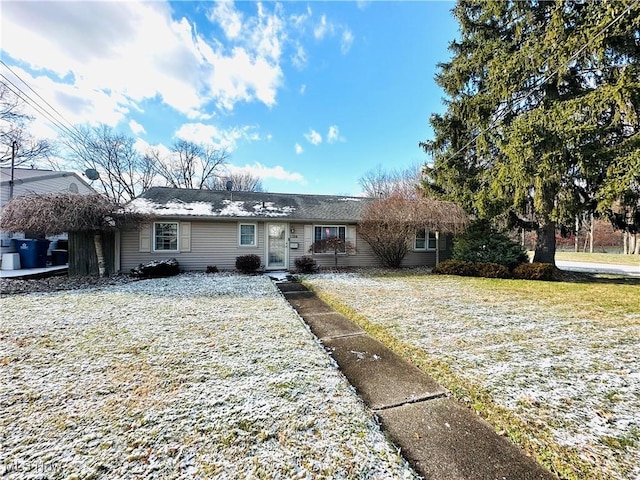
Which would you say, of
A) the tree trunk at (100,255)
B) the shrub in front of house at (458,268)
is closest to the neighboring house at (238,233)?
the tree trunk at (100,255)

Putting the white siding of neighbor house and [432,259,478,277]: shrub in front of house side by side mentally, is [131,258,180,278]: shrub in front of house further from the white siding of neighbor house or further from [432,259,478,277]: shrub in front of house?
[432,259,478,277]: shrub in front of house

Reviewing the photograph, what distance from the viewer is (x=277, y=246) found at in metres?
11.4

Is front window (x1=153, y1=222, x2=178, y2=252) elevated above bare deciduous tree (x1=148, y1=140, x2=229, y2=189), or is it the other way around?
bare deciduous tree (x1=148, y1=140, x2=229, y2=189)

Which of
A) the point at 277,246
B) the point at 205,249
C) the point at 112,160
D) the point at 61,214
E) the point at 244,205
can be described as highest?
the point at 112,160

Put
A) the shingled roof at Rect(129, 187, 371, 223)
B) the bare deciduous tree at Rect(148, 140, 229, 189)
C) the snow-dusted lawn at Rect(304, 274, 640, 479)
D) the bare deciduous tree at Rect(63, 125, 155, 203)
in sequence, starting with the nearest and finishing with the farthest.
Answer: the snow-dusted lawn at Rect(304, 274, 640, 479) < the shingled roof at Rect(129, 187, 371, 223) < the bare deciduous tree at Rect(63, 125, 155, 203) < the bare deciduous tree at Rect(148, 140, 229, 189)

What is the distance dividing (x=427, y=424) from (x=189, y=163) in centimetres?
2974

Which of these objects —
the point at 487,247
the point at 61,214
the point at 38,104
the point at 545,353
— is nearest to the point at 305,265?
the point at 487,247

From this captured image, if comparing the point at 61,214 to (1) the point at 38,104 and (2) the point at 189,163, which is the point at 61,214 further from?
(2) the point at 189,163

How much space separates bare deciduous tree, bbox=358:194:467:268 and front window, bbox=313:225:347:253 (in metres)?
0.81

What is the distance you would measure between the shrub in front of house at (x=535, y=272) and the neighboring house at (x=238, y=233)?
3.04 metres

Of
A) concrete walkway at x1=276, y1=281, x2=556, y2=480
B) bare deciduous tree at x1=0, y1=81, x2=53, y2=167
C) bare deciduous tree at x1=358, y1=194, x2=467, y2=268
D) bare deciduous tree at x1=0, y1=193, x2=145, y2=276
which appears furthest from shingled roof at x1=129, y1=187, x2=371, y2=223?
bare deciduous tree at x1=0, y1=81, x2=53, y2=167

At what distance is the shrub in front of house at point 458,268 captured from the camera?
1012 cm

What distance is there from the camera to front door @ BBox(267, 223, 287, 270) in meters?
11.3

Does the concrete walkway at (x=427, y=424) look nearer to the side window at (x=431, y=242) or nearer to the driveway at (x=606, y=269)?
the side window at (x=431, y=242)
